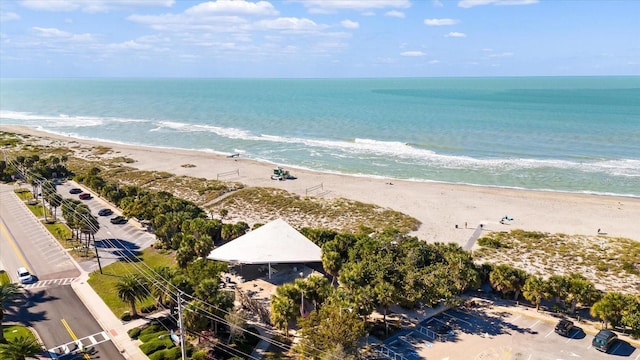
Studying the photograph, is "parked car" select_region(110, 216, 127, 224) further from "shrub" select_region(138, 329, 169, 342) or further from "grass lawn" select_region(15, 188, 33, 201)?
"shrub" select_region(138, 329, 169, 342)

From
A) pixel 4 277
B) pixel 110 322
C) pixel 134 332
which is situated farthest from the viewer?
pixel 4 277

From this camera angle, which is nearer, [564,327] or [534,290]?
[564,327]

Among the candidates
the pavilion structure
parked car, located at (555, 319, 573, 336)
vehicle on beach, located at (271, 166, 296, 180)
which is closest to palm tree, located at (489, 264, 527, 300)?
parked car, located at (555, 319, 573, 336)

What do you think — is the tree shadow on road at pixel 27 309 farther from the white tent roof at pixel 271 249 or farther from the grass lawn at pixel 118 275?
the white tent roof at pixel 271 249

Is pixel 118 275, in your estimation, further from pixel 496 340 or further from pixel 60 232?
pixel 496 340

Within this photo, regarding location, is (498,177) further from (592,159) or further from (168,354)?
(168,354)

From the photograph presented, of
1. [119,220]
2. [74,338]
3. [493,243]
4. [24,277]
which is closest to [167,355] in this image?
[74,338]
